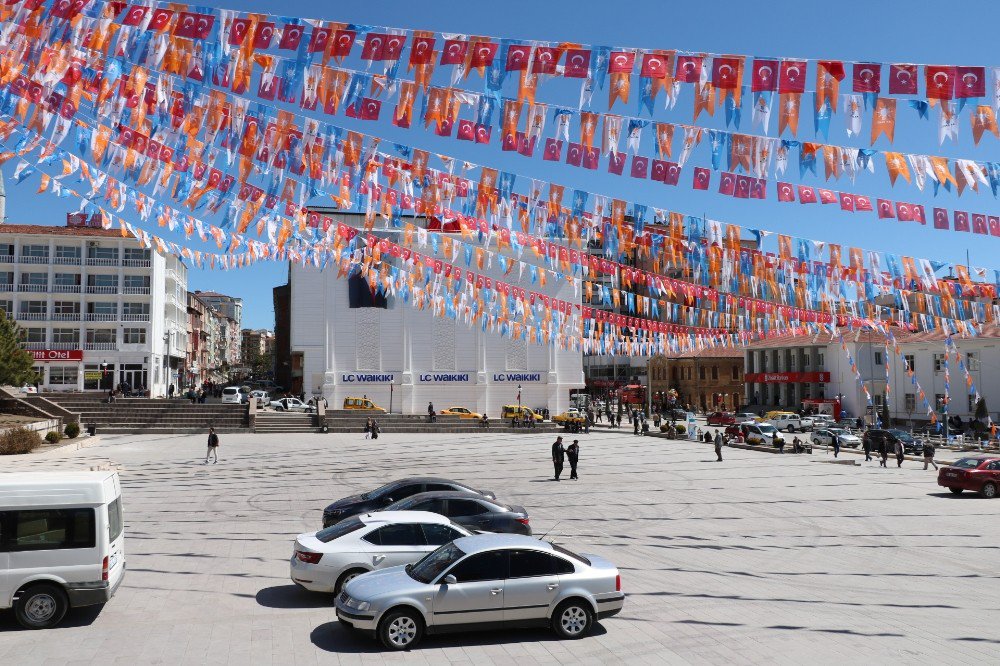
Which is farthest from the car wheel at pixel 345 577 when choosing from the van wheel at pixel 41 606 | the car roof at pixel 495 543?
the van wheel at pixel 41 606

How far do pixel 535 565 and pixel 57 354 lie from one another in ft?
195

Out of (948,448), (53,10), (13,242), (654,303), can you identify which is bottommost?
(948,448)

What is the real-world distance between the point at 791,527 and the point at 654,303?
10.4m

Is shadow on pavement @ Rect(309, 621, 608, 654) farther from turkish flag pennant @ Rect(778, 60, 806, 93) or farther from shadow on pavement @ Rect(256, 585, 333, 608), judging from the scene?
turkish flag pennant @ Rect(778, 60, 806, 93)

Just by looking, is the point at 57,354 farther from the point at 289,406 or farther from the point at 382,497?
the point at 382,497

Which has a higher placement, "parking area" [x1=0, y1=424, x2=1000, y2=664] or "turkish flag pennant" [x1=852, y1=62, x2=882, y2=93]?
"turkish flag pennant" [x1=852, y1=62, x2=882, y2=93]

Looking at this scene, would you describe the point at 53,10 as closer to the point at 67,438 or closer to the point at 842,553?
the point at 842,553

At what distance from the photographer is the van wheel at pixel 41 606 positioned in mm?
9273

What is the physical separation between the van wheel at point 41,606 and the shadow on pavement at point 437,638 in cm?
311

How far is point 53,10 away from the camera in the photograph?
8555mm

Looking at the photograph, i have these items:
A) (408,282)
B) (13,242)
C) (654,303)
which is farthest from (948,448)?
(13,242)

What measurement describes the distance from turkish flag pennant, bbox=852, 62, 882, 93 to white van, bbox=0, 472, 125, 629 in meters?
9.97

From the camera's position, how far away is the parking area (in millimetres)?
8586

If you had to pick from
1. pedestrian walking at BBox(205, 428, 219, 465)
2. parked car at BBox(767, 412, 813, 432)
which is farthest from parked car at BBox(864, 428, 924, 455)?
pedestrian walking at BBox(205, 428, 219, 465)
